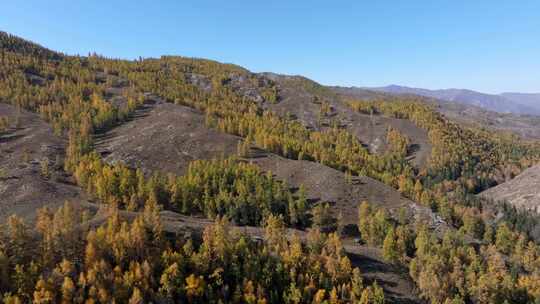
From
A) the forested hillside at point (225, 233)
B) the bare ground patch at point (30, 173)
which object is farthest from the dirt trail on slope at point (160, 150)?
the bare ground patch at point (30, 173)

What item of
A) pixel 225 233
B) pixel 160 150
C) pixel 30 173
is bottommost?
pixel 30 173

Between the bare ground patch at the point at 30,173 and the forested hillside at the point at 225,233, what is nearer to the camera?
the forested hillside at the point at 225,233

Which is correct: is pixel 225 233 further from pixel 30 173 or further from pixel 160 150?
pixel 160 150

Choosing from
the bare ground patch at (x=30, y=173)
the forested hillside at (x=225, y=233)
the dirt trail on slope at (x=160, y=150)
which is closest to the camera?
the forested hillside at (x=225, y=233)

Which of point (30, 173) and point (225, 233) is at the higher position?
point (225, 233)

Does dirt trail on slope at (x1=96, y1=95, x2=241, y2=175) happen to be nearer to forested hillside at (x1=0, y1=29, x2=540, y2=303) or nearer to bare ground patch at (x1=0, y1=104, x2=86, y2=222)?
forested hillside at (x1=0, y1=29, x2=540, y2=303)

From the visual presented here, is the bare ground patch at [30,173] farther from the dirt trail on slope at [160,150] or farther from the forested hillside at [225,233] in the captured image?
the dirt trail on slope at [160,150]

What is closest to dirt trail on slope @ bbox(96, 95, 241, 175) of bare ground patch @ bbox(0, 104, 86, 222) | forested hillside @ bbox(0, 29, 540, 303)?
forested hillside @ bbox(0, 29, 540, 303)

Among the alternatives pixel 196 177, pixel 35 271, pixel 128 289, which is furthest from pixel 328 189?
pixel 35 271

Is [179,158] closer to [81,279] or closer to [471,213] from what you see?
[81,279]

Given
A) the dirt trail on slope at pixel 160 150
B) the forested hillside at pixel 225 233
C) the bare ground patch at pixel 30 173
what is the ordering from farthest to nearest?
the dirt trail on slope at pixel 160 150 < the bare ground patch at pixel 30 173 < the forested hillside at pixel 225 233

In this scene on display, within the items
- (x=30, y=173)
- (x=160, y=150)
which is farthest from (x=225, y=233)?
(x=160, y=150)

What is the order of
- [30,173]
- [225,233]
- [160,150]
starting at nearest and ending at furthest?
[225,233] < [30,173] < [160,150]
